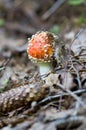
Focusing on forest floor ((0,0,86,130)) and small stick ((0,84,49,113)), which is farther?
small stick ((0,84,49,113))

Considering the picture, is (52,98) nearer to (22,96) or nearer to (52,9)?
(22,96)

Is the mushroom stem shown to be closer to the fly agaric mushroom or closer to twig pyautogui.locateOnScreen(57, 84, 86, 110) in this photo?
the fly agaric mushroom

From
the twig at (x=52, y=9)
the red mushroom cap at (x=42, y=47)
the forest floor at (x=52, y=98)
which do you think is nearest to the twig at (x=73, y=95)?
the forest floor at (x=52, y=98)

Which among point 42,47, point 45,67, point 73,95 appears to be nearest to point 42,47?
point 42,47

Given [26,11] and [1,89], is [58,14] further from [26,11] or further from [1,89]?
[1,89]

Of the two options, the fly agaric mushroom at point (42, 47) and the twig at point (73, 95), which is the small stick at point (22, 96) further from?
the fly agaric mushroom at point (42, 47)

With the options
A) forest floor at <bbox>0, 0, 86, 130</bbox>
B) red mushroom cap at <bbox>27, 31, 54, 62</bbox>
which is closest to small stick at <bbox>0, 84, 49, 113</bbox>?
forest floor at <bbox>0, 0, 86, 130</bbox>

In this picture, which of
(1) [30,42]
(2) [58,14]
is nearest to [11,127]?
(1) [30,42]

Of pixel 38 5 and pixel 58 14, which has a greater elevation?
pixel 38 5
